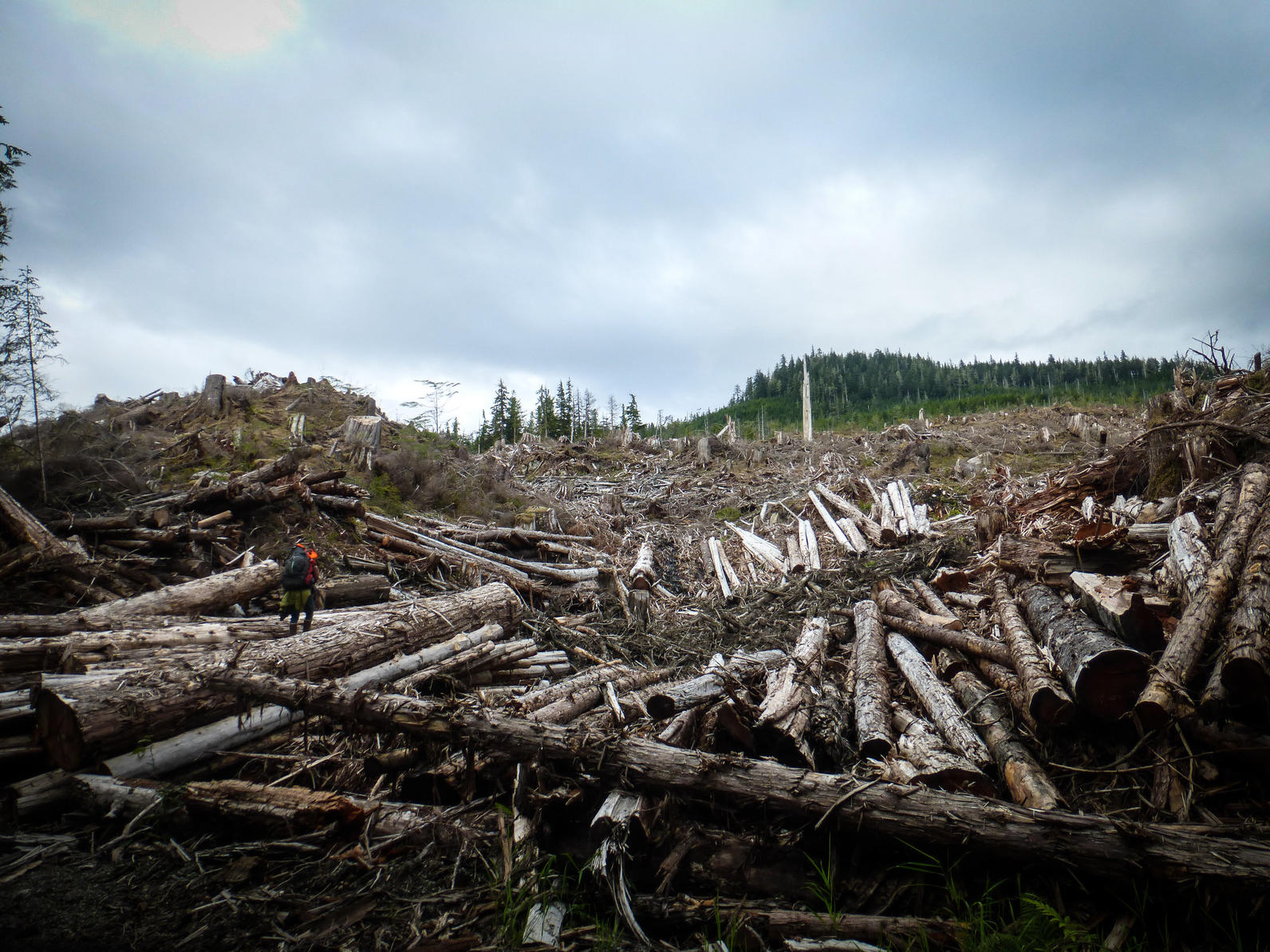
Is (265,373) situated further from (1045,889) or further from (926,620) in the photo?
(1045,889)

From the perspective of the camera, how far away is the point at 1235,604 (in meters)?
3.47

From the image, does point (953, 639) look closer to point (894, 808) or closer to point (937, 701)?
point (937, 701)

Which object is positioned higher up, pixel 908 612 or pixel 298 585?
pixel 298 585

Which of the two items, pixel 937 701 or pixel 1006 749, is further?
pixel 937 701

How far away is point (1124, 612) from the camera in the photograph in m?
3.70

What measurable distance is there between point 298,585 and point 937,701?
651 cm

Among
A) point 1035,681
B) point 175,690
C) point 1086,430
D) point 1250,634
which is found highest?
point 1086,430

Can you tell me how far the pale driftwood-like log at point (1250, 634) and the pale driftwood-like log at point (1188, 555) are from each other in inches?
11.9

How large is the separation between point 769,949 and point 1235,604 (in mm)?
3719

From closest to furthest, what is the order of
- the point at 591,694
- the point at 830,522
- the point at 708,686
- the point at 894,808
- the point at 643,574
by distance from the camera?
the point at 894,808, the point at 708,686, the point at 591,694, the point at 643,574, the point at 830,522

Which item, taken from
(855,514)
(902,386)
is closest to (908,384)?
(902,386)

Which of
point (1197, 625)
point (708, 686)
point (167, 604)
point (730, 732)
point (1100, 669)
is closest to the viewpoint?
point (1100, 669)

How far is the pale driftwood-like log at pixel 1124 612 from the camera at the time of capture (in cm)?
365

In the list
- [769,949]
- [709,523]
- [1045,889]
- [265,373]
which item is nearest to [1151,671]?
[1045,889]
